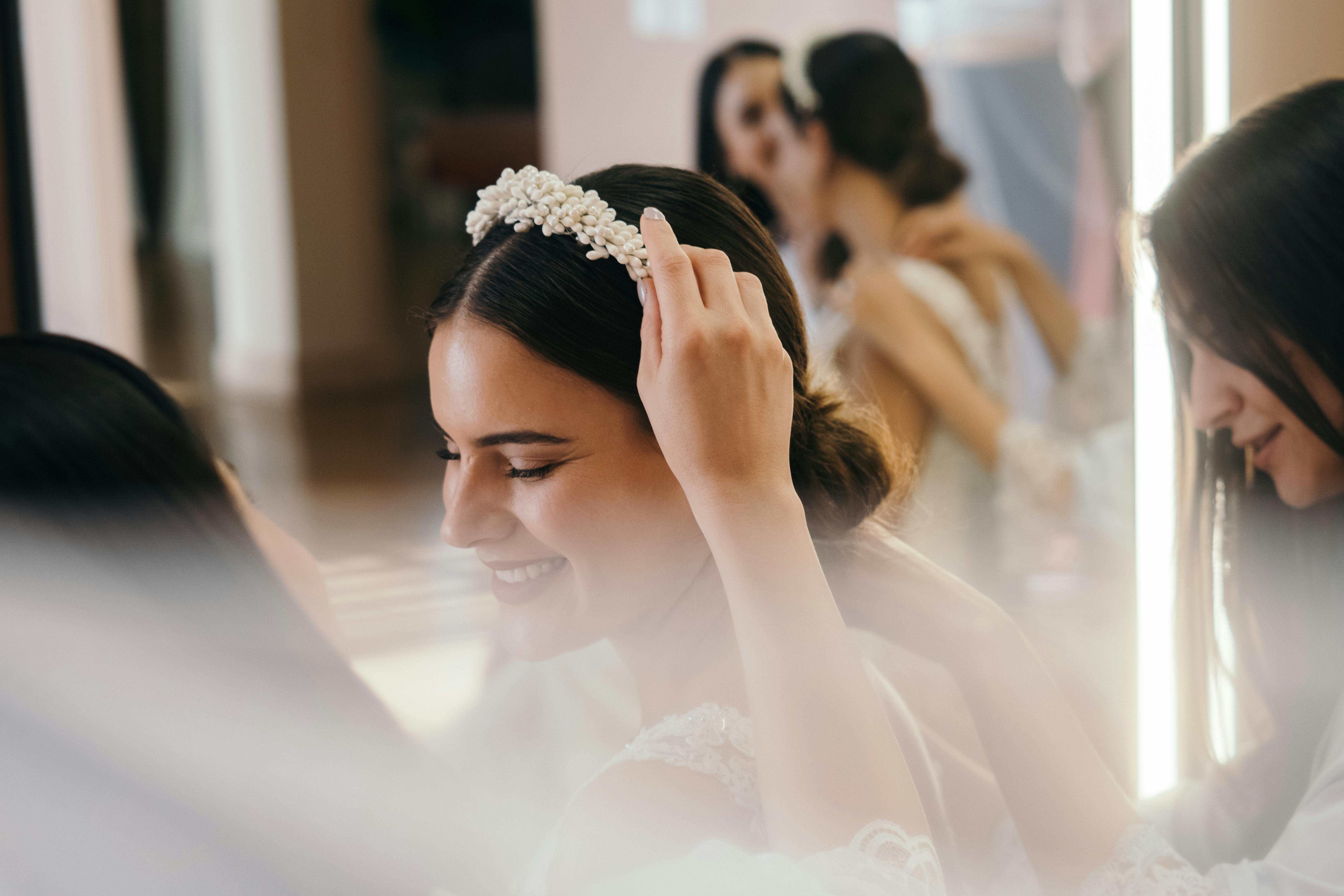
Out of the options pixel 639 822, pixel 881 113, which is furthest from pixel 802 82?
pixel 639 822

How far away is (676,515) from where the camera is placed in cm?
56

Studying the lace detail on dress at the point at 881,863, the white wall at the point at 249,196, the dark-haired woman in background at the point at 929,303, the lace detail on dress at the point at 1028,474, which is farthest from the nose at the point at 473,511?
the white wall at the point at 249,196

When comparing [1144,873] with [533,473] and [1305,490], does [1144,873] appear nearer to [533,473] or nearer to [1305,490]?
[1305,490]

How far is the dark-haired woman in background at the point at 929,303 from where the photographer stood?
1384 millimetres

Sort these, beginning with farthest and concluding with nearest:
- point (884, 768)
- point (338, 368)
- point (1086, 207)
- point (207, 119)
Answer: point (338, 368), point (207, 119), point (1086, 207), point (884, 768)

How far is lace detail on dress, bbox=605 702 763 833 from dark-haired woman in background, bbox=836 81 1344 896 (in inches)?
→ 5.2

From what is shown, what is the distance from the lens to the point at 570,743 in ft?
2.71

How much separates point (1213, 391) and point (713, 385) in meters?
0.31

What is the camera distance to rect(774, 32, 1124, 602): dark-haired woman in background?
1.38 meters

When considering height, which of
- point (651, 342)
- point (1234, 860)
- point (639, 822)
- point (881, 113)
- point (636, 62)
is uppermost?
point (636, 62)

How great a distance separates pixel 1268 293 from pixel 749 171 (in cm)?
111

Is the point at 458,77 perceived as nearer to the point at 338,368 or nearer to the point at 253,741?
the point at 338,368

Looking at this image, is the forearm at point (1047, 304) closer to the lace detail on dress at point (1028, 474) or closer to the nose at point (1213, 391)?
the lace detail on dress at point (1028, 474)

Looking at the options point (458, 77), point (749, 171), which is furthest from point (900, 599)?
Answer: point (458, 77)
